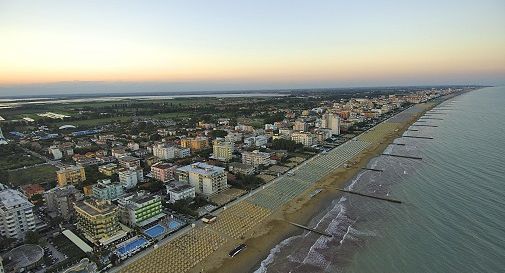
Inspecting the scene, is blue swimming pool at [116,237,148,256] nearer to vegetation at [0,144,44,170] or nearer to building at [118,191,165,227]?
building at [118,191,165,227]

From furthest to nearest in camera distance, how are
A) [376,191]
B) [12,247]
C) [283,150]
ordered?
1. [283,150]
2. [376,191]
3. [12,247]

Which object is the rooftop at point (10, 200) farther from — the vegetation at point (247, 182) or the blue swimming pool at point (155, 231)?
the vegetation at point (247, 182)

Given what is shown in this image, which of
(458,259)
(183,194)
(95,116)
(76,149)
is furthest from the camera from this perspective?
(95,116)

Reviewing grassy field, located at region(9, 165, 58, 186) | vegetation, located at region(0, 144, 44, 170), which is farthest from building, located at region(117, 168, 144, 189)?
vegetation, located at region(0, 144, 44, 170)

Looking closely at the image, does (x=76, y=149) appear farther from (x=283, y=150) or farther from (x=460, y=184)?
(x=460, y=184)

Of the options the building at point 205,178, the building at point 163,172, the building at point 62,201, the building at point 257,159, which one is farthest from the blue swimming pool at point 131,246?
the building at point 257,159

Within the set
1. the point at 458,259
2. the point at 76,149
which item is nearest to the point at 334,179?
the point at 458,259

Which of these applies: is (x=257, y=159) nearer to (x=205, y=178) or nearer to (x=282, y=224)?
(x=205, y=178)
